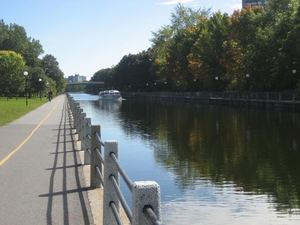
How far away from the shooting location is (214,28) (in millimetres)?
72562

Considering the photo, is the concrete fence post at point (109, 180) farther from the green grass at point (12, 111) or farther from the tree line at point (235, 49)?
the tree line at point (235, 49)

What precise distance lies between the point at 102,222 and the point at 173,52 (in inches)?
3565

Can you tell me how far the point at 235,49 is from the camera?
62875 millimetres

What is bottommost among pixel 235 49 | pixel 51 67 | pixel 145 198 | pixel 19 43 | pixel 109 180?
pixel 109 180

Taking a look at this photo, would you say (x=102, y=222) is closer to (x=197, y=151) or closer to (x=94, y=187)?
(x=94, y=187)

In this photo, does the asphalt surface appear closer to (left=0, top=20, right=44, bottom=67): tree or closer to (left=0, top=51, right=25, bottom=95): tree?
(left=0, top=51, right=25, bottom=95): tree

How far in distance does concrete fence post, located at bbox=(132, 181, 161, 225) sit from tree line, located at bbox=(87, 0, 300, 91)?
42133 mm

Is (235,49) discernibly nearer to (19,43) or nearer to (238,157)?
(238,157)

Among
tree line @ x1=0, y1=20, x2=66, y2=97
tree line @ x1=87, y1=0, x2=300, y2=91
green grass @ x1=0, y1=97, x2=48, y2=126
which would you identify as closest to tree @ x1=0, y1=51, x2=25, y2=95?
tree line @ x1=0, y1=20, x2=66, y2=97

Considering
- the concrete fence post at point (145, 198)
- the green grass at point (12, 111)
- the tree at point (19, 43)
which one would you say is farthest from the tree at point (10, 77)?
the concrete fence post at point (145, 198)

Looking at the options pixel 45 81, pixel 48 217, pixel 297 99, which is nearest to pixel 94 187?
pixel 48 217

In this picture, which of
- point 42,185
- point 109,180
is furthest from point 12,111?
point 109,180

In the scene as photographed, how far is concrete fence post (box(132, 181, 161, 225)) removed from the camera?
12.6 ft

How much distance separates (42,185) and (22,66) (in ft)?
330
